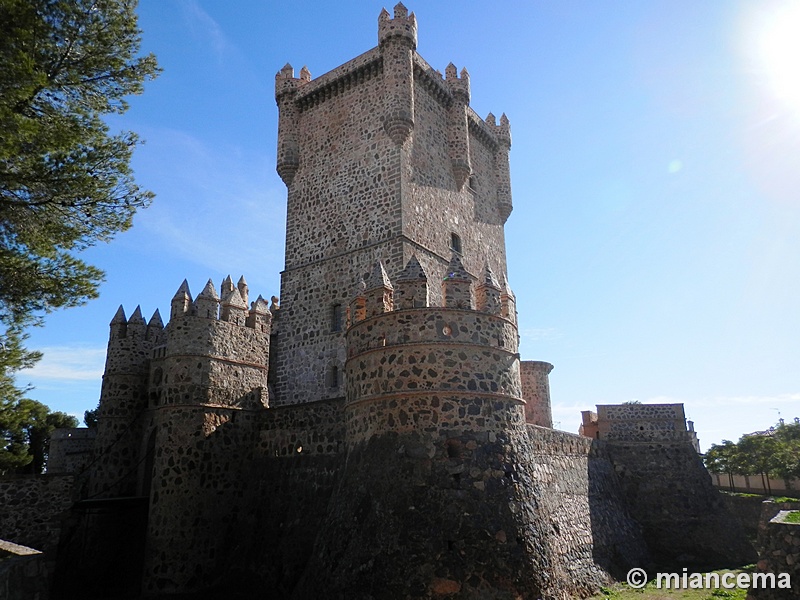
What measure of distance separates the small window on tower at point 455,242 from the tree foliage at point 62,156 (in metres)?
13.3

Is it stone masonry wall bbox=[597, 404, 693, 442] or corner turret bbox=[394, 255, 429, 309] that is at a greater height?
corner turret bbox=[394, 255, 429, 309]

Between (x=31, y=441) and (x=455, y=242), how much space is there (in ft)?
91.1

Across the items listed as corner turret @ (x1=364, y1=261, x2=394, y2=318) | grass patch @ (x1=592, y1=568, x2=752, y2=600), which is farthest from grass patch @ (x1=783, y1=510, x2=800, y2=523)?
corner turret @ (x1=364, y1=261, x2=394, y2=318)

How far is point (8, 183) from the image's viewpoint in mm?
10047

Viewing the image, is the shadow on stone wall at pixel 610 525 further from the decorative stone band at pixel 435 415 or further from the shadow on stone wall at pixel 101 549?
the shadow on stone wall at pixel 101 549

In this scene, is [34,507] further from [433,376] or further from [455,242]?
[455,242]

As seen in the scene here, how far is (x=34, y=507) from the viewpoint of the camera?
1515 cm

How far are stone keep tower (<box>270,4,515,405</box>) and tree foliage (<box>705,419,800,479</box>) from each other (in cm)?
1647

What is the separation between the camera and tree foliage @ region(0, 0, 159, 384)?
10.1 m

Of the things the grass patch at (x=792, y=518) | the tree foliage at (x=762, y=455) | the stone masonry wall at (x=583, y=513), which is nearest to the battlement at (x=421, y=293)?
the stone masonry wall at (x=583, y=513)

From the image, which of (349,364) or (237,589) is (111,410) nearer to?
(237,589)

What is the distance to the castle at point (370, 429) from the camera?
33.6 feet

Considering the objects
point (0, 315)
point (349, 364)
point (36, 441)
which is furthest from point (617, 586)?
point (36, 441)

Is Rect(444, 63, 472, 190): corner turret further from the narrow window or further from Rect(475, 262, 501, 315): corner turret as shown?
Rect(475, 262, 501, 315): corner turret
